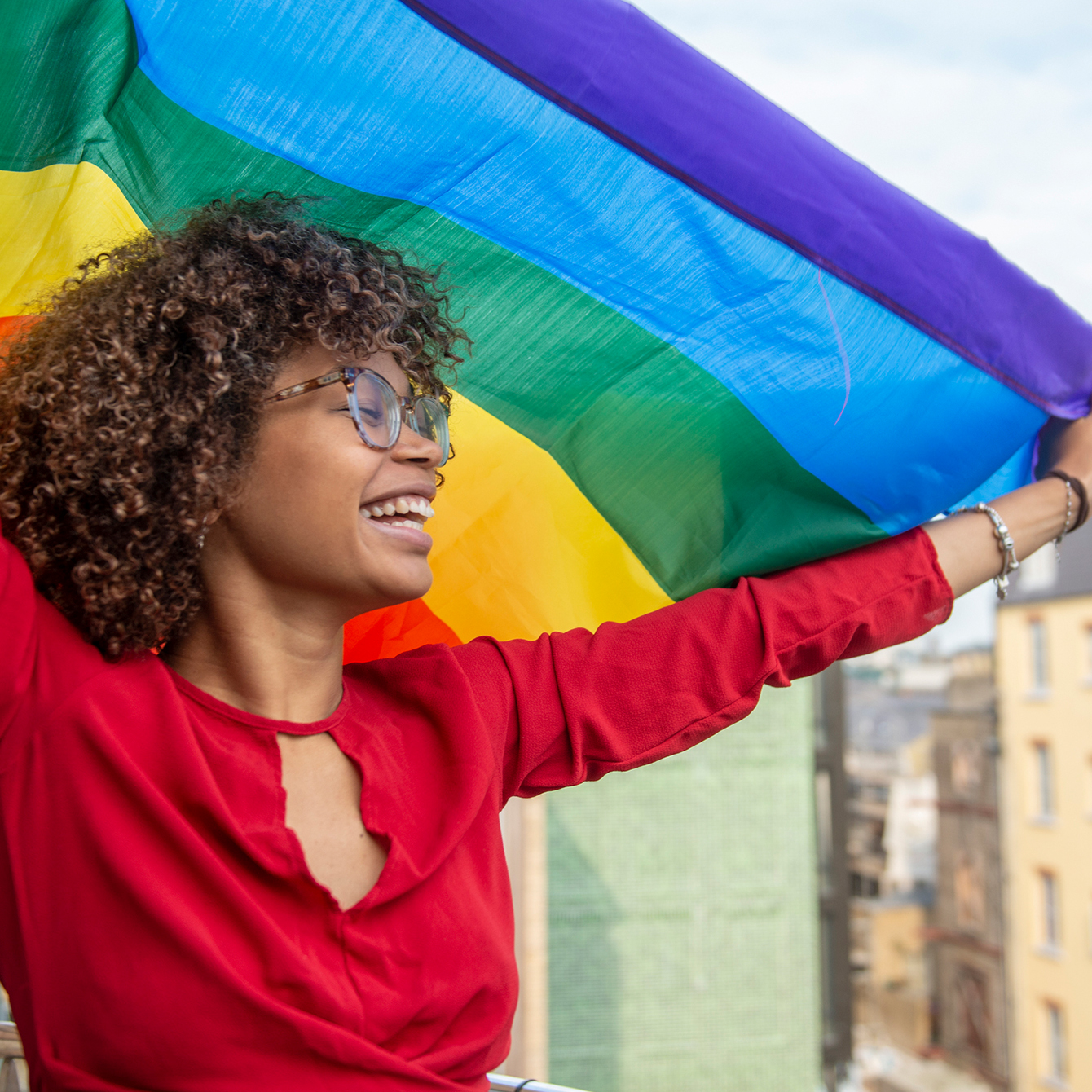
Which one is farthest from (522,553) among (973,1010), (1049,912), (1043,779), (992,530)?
(973,1010)

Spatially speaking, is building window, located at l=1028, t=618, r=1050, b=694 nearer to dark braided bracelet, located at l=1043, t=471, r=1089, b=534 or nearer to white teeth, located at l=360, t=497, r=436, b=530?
dark braided bracelet, located at l=1043, t=471, r=1089, b=534

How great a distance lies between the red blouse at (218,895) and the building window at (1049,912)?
1715 cm

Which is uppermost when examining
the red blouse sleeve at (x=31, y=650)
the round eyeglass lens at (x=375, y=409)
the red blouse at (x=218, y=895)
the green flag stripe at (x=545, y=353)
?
the green flag stripe at (x=545, y=353)

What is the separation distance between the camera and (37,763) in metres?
0.91

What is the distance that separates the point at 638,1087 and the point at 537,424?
7.09m

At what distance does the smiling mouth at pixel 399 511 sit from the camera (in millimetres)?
1091

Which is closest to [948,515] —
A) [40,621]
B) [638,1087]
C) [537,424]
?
[537,424]

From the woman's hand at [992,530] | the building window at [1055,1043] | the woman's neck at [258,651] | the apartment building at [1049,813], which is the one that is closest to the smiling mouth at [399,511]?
the woman's neck at [258,651]

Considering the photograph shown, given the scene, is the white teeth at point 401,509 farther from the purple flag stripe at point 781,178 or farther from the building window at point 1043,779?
the building window at point 1043,779

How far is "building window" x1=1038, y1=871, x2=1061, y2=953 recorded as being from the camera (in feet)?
51.2

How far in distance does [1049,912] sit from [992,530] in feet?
56.9

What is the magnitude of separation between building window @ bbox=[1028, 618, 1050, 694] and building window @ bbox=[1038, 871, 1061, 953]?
2.93 meters

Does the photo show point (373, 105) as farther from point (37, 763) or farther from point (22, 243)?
point (37, 763)

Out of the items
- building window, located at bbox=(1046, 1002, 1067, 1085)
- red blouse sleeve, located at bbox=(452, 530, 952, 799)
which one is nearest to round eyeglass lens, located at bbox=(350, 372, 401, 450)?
red blouse sleeve, located at bbox=(452, 530, 952, 799)
